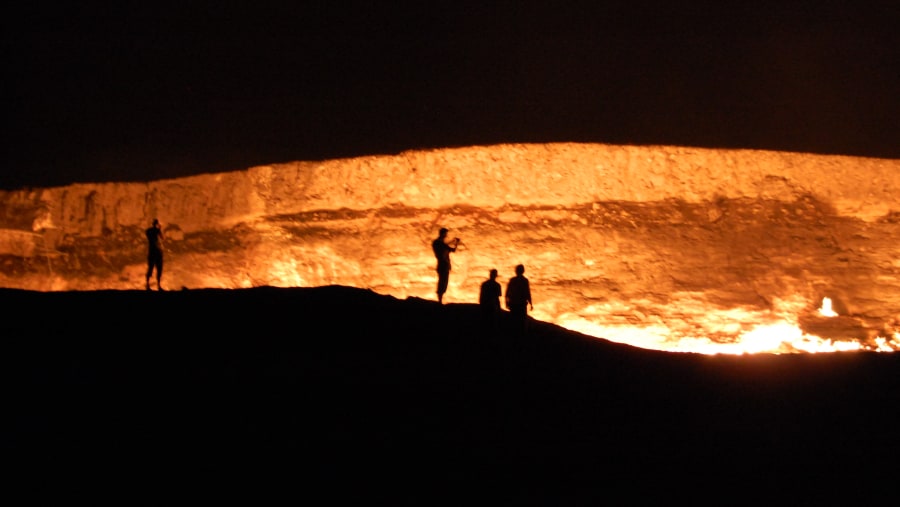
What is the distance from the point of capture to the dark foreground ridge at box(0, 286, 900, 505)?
209 inches

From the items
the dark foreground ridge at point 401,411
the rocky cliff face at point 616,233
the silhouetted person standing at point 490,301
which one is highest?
the rocky cliff face at point 616,233

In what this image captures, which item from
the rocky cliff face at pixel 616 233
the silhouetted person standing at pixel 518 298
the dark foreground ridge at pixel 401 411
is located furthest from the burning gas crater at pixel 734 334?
the dark foreground ridge at pixel 401 411

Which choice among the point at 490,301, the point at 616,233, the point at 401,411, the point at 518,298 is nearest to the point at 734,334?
the point at 616,233

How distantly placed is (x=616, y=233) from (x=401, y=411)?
25.0ft

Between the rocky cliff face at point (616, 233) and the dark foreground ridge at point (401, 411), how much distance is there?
4.76 metres

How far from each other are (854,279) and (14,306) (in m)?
10.6

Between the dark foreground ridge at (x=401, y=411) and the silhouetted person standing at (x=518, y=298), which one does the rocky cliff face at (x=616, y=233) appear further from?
the dark foreground ridge at (x=401, y=411)

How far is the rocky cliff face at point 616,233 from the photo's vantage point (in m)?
12.9

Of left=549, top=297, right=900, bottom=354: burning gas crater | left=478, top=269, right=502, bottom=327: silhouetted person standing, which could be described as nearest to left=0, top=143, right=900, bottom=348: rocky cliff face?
left=549, top=297, right=900, bottom=354: burning gas crater

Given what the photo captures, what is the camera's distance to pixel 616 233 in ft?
43.2

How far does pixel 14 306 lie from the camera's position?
7785 mm

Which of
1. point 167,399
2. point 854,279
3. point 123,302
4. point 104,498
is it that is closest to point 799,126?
point 854,279

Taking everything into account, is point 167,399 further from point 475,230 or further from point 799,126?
point 799,126

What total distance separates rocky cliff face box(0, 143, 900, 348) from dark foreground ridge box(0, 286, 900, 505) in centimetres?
476
